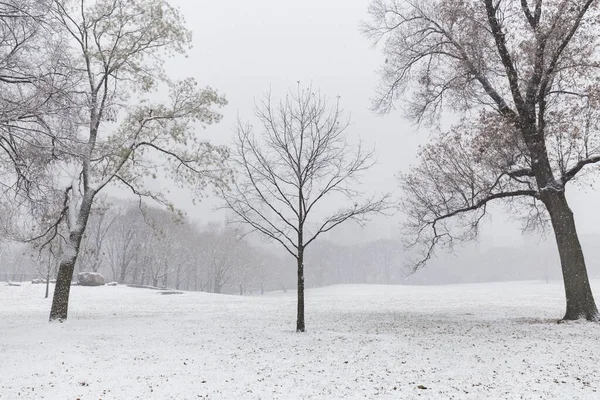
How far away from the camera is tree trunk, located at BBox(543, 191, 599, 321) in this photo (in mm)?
11523

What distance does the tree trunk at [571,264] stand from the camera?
11523 mm

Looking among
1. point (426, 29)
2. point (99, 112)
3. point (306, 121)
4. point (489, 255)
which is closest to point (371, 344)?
point (306, 121)

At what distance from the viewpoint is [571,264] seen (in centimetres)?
1174

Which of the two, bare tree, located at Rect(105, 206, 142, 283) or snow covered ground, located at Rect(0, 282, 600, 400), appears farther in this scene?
bare tree, located at Rect(105, 206, 142, 283)

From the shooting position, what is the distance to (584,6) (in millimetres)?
9719

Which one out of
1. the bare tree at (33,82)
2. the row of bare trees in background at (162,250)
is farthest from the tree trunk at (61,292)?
the row of bare trees in background at (162,250)

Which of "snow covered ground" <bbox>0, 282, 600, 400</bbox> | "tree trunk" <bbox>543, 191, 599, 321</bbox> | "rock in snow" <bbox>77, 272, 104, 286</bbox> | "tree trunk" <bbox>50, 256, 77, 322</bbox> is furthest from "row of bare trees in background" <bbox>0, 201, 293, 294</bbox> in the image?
"tree trunk" <bbox>543, 191, 599, 321</bbox>

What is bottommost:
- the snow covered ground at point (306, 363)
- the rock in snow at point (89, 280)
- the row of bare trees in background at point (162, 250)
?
the snow covered ground at point (306, 363)

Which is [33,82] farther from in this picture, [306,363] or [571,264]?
[571,264]

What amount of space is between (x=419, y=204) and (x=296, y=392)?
448 inches

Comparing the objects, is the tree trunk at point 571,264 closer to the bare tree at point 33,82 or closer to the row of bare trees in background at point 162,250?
the bare tree at point 33,82

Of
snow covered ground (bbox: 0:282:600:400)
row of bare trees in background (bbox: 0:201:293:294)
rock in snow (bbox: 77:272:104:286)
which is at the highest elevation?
row of bare trees in background (bbox: 0:201:293:294)

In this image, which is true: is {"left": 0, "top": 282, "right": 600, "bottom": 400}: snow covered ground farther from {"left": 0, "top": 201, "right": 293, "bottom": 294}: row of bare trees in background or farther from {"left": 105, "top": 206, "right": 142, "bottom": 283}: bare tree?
{"left": 105, "top": 206, "right": 142, "bottom": 283}: bare tree

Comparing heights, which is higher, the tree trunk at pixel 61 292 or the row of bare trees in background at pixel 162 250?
the row of bare trees in background at pixel 162 250
